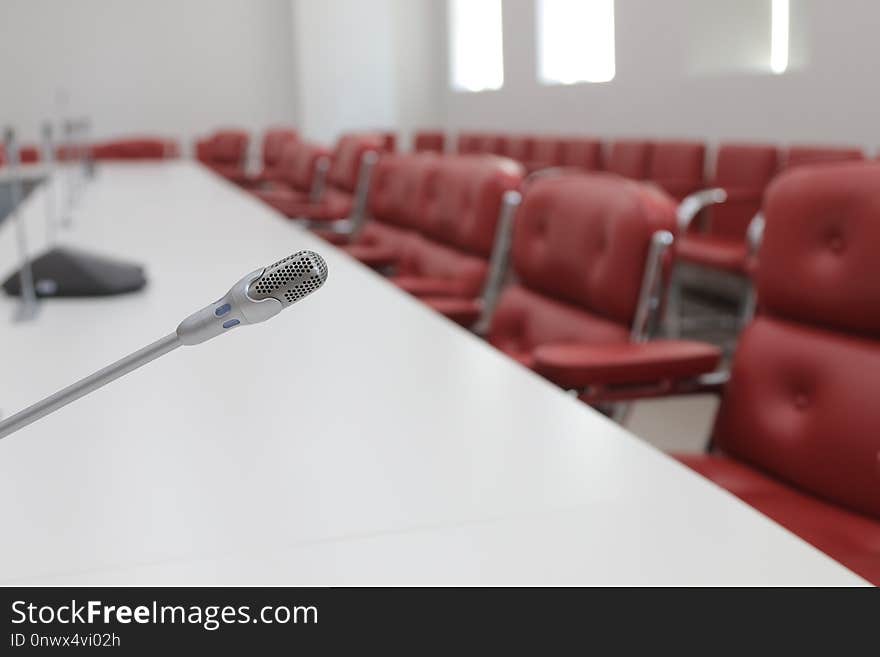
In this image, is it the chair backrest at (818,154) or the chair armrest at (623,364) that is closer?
the chair armrest at (623,364)

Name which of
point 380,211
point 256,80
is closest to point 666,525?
point 380,211

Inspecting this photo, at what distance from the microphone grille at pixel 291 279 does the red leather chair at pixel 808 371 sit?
954 mm

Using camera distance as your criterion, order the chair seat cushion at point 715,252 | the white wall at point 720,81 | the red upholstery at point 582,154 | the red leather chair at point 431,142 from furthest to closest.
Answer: the red leather chair at point 431,142
the red upholstery at point 582,154
the white wall at point 720,81
the chair seat cushion at point 715,252

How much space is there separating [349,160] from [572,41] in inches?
133

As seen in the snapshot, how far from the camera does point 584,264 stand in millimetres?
1950

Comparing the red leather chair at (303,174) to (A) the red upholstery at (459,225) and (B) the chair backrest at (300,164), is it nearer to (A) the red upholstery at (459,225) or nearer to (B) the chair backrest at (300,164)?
(B) the chair backrest at (300,164)

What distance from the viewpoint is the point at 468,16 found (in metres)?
9.41

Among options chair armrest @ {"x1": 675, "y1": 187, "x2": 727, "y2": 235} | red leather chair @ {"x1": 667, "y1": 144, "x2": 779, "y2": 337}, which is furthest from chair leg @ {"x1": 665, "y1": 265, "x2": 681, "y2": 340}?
chair armrest @ {"x1": 675, "y1": 187, "x2": 727, "y2": 235}

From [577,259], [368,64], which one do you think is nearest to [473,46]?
[368,64]

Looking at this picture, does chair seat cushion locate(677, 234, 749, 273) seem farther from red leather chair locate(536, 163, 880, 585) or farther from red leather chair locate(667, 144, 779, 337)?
red leather chair locate(536, 163, 880, 585)

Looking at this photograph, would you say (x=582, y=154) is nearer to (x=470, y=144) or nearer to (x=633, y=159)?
(x=633, y=159)

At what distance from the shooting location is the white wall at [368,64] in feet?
32.8

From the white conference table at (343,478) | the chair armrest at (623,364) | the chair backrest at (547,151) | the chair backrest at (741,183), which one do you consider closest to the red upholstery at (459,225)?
the chair armrest at (623,364)

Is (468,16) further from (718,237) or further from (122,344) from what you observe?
(122,344)
